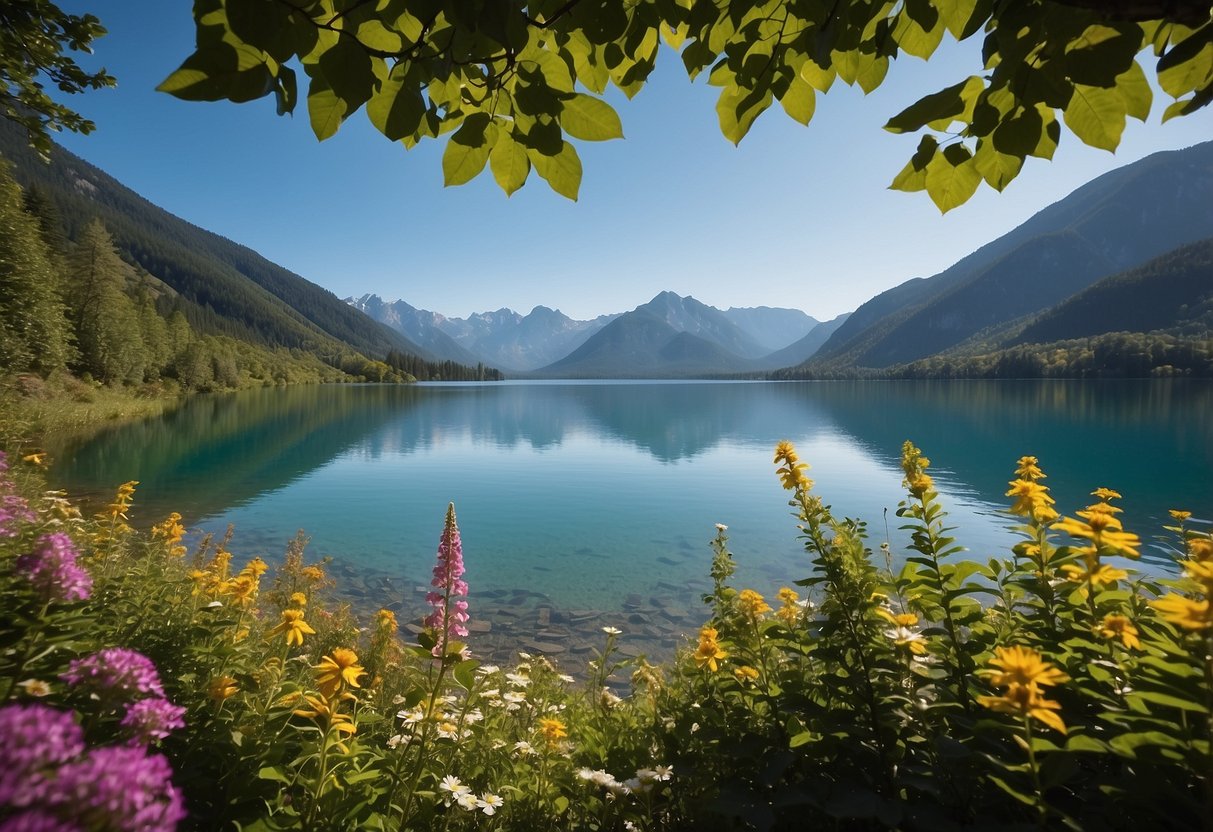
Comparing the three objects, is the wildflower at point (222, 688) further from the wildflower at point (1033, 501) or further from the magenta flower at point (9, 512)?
the wildflower at point (1033, 501)

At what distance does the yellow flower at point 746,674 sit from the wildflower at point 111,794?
104 inches

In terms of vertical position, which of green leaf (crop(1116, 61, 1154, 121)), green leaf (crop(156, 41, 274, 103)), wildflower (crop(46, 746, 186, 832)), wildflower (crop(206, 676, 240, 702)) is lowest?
wildflower (crop(206, 676, 240, 702))

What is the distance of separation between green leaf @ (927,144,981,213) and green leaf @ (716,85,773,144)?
604 mm

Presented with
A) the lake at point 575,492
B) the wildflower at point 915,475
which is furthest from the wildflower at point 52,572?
the lake at point 575,492

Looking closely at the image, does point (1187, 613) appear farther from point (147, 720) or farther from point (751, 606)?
point (147, 720)

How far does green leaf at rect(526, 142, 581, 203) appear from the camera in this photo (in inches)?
57.1

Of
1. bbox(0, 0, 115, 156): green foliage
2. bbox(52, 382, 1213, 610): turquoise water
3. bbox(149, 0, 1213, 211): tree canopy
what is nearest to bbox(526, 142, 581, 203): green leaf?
bbox(149, 0, 1213, 211): tree canopy

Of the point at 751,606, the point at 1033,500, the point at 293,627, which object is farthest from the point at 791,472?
the point at 293,627

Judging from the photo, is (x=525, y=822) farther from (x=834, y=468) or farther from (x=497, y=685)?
(x=834, y=468)

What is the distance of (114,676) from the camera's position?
136 centimetres

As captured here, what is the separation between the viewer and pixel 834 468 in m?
27.0

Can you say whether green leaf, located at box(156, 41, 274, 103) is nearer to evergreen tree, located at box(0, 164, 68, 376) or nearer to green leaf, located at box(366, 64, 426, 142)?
green leaf, located at box(366, 64, 426, 142)

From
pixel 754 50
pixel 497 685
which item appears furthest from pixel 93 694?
pixel 497 685

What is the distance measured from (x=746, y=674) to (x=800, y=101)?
281 cm
